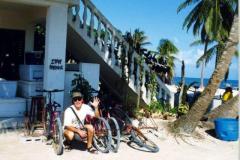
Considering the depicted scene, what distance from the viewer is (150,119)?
11883 millimetres

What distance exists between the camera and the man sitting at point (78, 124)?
7949 millimetres

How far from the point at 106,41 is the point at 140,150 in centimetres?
466

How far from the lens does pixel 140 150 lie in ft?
28.3

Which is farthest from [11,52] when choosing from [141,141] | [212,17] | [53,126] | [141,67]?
[212,17]

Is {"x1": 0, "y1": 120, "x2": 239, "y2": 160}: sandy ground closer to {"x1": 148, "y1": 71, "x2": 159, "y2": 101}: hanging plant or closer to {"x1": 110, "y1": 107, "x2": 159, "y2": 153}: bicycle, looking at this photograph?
{"x1": 110, "y1": 107, "x2": 159, "y2": 153}: bicycle

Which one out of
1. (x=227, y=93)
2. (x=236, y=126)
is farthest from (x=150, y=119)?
(x=227, y=93)

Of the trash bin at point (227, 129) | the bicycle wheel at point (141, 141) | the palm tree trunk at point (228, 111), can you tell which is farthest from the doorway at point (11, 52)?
the trash bin at point (227, 129)

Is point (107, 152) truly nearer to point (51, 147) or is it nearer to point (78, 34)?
point (51, 147)

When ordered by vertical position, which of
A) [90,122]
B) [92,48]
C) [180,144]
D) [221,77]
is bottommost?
[180,144]

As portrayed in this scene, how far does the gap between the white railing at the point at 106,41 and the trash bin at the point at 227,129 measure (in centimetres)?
346

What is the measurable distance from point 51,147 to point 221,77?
4835 mm

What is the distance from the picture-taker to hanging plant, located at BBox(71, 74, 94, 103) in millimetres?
10664

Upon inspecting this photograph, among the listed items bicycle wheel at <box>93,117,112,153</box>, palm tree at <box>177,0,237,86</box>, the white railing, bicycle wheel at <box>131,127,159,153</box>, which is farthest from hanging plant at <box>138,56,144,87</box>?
palm tree at <box>177,0,237,86</box>

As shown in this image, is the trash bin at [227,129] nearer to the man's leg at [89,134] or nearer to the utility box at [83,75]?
the utility box at [83,75]
